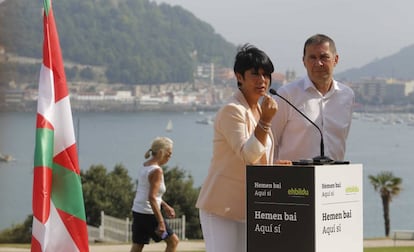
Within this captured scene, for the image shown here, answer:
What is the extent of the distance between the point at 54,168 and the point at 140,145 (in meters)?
106

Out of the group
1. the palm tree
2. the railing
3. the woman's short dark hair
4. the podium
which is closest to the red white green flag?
the woman's short dark hair

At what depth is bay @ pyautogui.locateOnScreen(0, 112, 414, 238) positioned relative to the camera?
278ft

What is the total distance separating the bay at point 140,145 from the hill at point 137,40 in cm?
491

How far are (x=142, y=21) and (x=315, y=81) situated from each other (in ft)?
408

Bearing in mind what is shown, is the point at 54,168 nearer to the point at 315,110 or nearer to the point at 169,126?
the point at 315,110

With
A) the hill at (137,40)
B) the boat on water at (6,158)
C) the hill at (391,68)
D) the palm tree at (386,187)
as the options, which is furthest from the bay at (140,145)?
the palm tree at (386,187)

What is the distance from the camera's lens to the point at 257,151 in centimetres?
530

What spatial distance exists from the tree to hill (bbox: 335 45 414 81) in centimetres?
5394

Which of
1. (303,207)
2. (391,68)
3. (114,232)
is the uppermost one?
(391,68)

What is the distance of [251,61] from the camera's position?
5.55 metres

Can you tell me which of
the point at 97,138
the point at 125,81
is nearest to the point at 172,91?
the point at 125,81

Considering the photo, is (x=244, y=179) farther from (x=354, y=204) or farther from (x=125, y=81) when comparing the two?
(x=125, y=81)

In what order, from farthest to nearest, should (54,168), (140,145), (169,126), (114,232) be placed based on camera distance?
(140,145) < (169,126) < (114,232) < (54,168)

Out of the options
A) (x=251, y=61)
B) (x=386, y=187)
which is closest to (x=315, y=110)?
(x=251, y=61)
